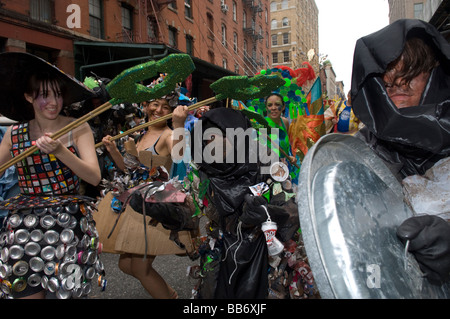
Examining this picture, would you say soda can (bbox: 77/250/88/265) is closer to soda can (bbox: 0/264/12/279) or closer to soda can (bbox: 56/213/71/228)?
soda can (bbox: 56/213/71/228)

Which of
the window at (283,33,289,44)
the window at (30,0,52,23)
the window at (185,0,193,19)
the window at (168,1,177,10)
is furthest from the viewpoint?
the window at (283,33,289,44)

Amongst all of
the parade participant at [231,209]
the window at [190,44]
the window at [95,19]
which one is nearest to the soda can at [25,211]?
the parade participant at [231,209]

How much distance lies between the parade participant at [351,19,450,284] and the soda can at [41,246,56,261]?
1.69 meters

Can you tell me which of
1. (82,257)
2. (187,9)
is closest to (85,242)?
(82,257)

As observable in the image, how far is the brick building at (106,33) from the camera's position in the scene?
10125 millimetres

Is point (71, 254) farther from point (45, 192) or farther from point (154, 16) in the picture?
point (154, 16)

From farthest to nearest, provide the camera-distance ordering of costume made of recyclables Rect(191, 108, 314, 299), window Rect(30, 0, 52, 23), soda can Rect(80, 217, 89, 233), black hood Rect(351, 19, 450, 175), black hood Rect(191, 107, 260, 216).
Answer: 1. window Rect(30, 0, 52, 23)
2. black hood Rect(191, 107, 260, 216)
3. costume made of recyclables Rect(191, 108, 314, 299)
4. soda can Rect(80, 217, 89, 233)
5. black hood Rect(351, 19, 450, 175)

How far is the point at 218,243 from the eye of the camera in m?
2.47

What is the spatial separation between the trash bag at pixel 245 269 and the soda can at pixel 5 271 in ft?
4.08

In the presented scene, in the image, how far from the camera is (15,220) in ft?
6.13

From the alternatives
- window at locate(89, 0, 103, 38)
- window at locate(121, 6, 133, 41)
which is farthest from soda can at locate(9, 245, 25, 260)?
window at locate(121, 6, 133, 41)

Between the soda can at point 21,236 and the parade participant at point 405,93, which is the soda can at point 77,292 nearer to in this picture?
the soda can at point 21,236

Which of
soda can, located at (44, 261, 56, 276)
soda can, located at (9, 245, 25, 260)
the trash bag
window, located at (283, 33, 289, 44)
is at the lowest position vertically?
the trash bag

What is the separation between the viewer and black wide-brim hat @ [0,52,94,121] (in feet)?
6.15
